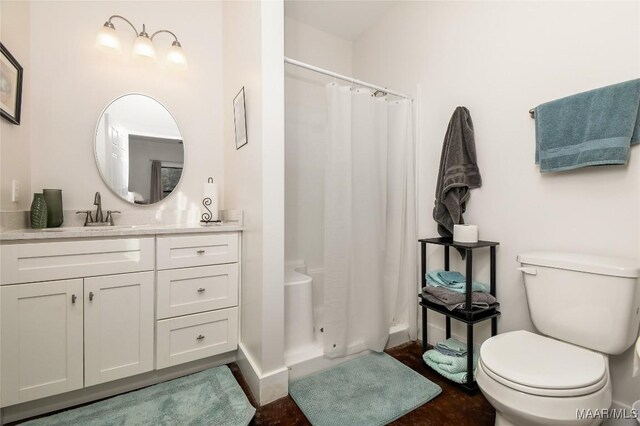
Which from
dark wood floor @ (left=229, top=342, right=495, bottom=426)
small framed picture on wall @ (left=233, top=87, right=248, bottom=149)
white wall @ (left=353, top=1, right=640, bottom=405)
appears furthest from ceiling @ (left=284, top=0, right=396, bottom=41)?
dark wood floor @ (left=229, top=342, right=495, bottom=426)

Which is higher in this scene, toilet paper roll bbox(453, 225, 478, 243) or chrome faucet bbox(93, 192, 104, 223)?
chrome faucet bbox(93, 192, 104, 223)

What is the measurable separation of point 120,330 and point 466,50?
102 inches

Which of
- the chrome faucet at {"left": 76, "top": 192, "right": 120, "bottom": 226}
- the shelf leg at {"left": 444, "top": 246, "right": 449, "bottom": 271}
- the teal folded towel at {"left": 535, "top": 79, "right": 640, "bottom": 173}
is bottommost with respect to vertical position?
the shelf leg at {"left": 444, "top": 246, "right": 449, "bottom": 271}

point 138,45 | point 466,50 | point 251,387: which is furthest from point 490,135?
point 138,45

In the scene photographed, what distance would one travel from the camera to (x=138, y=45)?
1836mm

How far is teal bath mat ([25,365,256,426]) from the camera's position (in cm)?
129

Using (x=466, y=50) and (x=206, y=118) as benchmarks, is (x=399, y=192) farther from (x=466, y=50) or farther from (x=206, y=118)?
(x=206, y=118)

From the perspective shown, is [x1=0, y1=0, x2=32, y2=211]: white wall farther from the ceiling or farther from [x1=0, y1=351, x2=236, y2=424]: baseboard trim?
the ceiling

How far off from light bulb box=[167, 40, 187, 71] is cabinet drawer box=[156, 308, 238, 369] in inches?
67.4

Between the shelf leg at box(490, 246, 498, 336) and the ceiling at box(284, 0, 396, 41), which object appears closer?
the shelf leg at box(490, 246, 498, 336)

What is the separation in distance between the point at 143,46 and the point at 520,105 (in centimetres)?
A: 234

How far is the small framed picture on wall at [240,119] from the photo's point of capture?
170 cm

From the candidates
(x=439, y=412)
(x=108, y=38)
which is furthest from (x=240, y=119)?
(x=439, y=412)

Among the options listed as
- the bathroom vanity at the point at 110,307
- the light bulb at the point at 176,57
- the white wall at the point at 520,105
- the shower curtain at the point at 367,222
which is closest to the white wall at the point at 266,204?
the bathroom vanity at the point at 110,307
